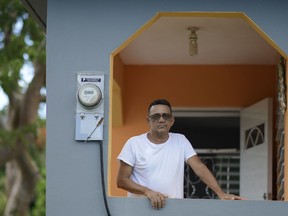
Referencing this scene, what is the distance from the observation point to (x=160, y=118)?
7.64m

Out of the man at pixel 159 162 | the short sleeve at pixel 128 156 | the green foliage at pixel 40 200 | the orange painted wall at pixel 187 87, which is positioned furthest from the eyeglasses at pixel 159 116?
the green foliage at pixel 40 200

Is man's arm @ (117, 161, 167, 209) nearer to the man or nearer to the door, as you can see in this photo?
the man

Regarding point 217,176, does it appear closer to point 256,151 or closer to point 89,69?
point 256,151

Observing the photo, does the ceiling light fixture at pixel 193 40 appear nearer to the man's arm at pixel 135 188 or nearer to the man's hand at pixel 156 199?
the man's arm at pixel 135 188

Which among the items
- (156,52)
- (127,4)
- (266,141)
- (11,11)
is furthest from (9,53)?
(127,4)

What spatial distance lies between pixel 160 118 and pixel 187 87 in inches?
120

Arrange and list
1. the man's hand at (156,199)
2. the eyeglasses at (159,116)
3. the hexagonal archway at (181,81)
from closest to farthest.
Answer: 1. the man's hand at (156,199)
2. the eyeglasses at (159,116)
3. the hexagonal archway at (181,81)

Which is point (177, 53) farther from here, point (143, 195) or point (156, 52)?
point (143, 195)

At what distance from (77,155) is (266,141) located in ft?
9.85

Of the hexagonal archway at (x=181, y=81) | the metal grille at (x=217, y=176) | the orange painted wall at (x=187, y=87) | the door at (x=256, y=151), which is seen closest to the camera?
the door at (x=256, y=151)

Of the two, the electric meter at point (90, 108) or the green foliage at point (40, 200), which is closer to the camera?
the electric meter at point (90, 108)

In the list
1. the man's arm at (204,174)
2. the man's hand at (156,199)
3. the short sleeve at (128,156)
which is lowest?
the man's hand at (156,199)

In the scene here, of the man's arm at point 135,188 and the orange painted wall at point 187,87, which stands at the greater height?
the orange painted wall at point 187,87

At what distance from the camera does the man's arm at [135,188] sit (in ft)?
23.6
